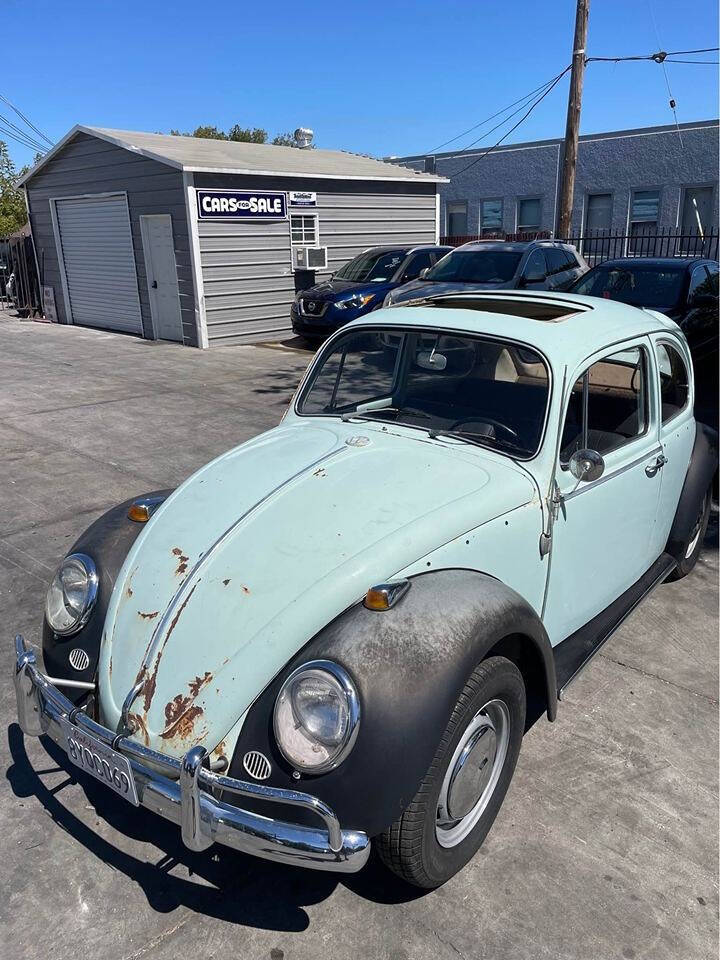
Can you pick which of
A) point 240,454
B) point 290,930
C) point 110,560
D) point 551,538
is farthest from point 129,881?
point 551,538

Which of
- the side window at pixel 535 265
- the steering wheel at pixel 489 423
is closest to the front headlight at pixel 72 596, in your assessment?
the steering wheel at pixel 489 423

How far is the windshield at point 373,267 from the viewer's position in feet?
46.9

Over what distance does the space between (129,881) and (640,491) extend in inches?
113

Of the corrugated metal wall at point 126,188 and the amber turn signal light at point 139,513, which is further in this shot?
the corrugated metal wall at point 126,188

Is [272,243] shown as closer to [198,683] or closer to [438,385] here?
[438,385]

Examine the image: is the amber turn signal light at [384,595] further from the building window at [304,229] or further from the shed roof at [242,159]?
the building window at [304,229]

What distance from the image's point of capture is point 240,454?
356 centimetres

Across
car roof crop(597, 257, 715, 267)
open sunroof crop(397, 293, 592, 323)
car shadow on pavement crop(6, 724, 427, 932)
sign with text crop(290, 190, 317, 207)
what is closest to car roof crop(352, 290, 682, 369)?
open sunroof crop(397, 293, 592, 323)

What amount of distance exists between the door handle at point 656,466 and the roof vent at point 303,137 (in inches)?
747

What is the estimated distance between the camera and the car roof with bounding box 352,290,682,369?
3379 millimetres

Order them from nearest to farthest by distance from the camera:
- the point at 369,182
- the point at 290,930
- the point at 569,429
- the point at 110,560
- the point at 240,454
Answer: the point at 290,930
the point at 110,560
the point at 569,429
the point at 240,454
the point at 369,182

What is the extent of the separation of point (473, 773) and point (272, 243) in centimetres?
1398

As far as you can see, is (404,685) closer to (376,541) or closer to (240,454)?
(376,541)

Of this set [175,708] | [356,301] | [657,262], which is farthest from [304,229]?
[175,708]
